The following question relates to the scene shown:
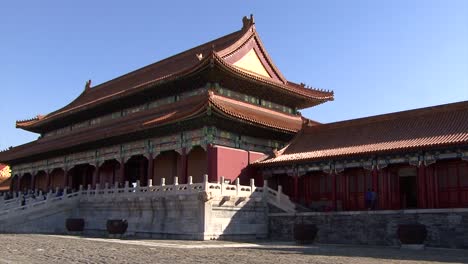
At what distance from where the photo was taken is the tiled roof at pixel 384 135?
22156 millimetres

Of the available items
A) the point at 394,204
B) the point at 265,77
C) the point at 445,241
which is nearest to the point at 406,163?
the point at 394,204

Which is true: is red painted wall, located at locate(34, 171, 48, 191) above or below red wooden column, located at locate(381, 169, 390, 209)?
above

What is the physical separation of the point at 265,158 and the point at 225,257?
45.7 feet

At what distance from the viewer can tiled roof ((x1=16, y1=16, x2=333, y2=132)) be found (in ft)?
95.5

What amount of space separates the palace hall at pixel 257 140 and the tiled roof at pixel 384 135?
6cm

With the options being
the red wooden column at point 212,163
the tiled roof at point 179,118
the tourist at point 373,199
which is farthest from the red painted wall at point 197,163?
the tourist at point 373,199

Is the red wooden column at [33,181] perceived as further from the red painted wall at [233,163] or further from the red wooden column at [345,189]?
the red wooden column at [345,189]

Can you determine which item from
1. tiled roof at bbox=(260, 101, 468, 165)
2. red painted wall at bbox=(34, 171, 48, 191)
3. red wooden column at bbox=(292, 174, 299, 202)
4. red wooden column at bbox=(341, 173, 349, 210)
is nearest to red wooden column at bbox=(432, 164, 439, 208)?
tiled roof at bbox=(260, 101, 468, 165)

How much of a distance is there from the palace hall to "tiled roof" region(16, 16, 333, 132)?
0.34ft

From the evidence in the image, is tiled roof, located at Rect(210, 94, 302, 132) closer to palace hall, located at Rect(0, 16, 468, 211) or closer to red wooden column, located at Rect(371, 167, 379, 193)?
palace hall, located at Rect(0, 16, 468, 211)

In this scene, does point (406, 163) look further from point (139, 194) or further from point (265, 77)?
point (139, 194)

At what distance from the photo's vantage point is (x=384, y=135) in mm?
24688

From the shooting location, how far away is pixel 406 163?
23.0 meters

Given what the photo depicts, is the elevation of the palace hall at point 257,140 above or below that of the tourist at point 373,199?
above
